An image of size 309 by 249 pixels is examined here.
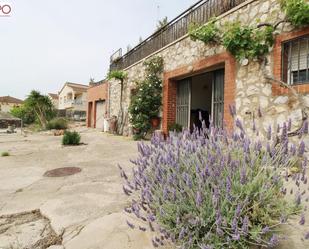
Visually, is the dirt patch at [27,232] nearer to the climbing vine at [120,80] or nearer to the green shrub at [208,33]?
the green shrub at [208,33]

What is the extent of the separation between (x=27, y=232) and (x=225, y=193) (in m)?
1.86

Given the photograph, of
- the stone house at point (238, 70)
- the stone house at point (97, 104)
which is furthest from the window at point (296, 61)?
the stone house at point (97, 104)

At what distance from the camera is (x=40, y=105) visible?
18.2 meters

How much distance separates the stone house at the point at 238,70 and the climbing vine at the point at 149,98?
0.33 m

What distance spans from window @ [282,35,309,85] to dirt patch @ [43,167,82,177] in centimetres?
437

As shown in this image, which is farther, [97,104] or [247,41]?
[97,104]

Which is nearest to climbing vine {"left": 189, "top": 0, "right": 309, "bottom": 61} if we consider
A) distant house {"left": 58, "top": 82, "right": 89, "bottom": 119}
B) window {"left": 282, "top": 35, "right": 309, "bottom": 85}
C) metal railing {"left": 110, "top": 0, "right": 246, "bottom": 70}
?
window {"left": 282, "top": 35, "right": 309, "bottom": 85}

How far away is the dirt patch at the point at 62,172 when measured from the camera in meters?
4.15

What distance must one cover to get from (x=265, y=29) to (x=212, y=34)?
1.41 metres

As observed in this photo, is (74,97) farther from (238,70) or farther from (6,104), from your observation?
(238,70)

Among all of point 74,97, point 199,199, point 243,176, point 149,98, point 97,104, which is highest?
point 74,97

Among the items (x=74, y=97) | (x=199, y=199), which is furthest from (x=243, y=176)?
(x=74, y=97)

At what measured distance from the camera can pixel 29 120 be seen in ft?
76.6

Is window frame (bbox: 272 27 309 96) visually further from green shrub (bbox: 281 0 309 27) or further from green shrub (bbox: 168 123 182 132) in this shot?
green shrub (bbox: 168 123 182 132)
